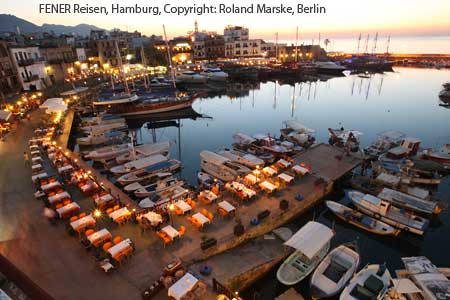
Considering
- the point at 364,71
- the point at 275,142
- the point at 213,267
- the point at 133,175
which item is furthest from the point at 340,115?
the point at 364,71

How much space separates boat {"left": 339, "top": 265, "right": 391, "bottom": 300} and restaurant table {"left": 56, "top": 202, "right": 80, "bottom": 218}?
1944cm

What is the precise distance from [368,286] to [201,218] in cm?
→ 1133

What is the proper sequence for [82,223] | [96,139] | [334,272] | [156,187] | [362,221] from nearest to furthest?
[334,272]
[82,223]
[362,221]
[156,187]
[96,139]

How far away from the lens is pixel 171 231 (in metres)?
17.6

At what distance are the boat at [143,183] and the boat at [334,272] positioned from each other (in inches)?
734

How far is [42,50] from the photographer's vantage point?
6756 cm

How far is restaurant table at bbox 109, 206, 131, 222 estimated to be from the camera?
19.0m

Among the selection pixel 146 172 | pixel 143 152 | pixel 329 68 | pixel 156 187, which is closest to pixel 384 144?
pixel 156 187

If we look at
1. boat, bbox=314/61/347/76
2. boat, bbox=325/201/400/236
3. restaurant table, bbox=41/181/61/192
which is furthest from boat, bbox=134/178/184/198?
boat, bbox=314/61/347/76

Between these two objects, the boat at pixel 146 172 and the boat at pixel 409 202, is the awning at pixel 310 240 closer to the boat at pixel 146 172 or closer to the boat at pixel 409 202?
the boat at pixel 409 202

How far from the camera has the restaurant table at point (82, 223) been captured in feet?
58.0

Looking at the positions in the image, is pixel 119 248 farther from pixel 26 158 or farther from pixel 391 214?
pixel 391 214

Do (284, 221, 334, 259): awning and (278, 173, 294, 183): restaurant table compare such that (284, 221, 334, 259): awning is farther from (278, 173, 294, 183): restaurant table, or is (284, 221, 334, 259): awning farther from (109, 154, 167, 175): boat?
(109, 154, 167, 175): boat

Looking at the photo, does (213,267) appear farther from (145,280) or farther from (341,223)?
(341,223)
